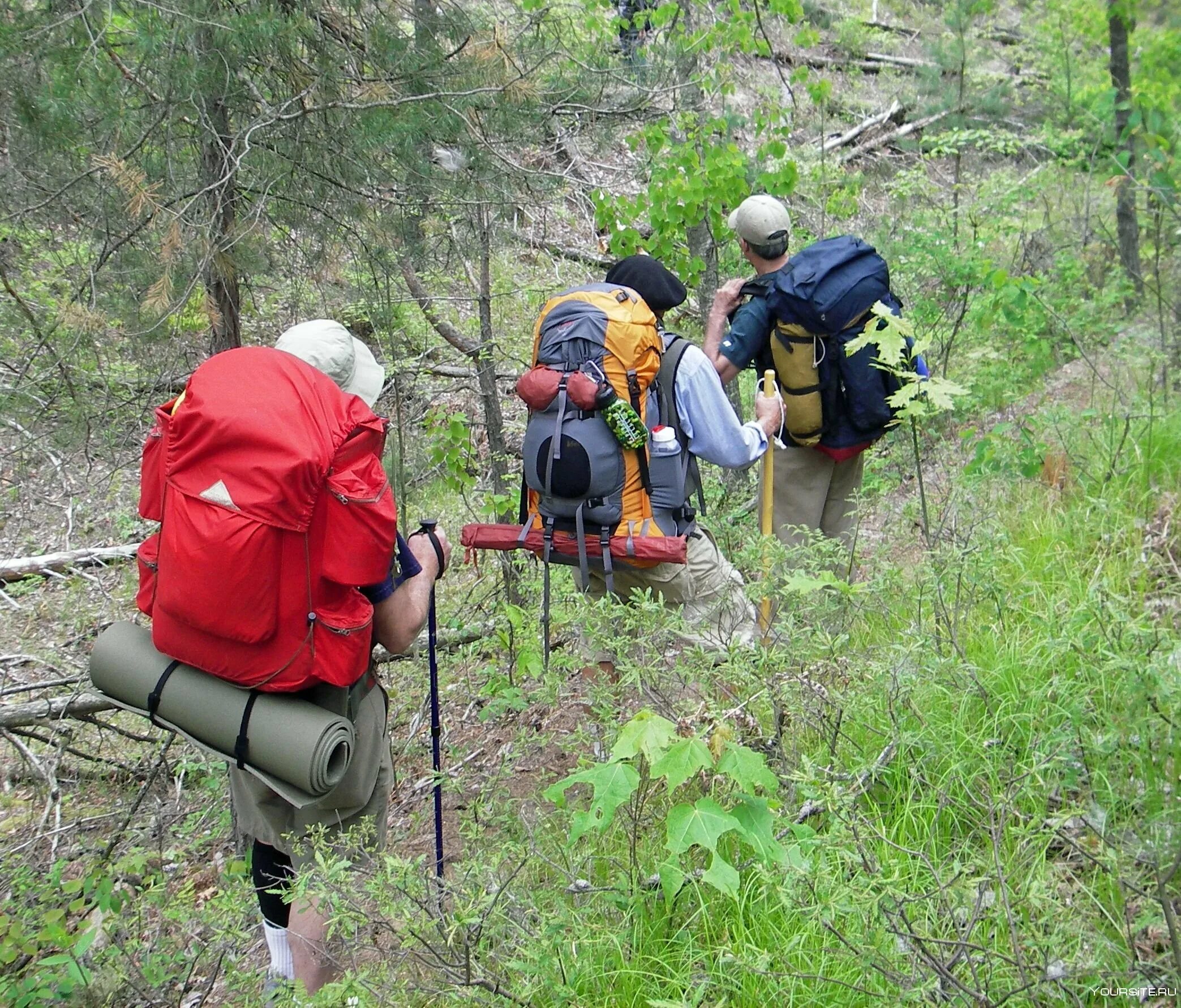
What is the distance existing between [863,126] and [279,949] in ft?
42.0

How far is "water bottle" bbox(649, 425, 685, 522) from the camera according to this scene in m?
3.36

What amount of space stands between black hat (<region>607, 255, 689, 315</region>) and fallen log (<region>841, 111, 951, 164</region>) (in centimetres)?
969

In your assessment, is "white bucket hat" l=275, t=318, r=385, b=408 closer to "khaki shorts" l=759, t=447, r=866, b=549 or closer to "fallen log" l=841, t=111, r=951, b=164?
"khaki shorts" l=759, t=447, r=866, b=549

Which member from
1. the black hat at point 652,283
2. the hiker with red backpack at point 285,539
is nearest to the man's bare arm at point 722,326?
the black hat at point 652,283

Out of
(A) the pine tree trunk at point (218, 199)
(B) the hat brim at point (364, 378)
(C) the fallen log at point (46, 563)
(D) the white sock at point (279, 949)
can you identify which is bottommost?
(C) the fallen log at point (46, 563)

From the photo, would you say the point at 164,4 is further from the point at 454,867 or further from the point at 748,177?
the point at 748,177

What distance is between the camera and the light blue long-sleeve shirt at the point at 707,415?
339cm

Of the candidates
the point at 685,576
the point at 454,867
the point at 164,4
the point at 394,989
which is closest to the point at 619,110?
the point at 164,4

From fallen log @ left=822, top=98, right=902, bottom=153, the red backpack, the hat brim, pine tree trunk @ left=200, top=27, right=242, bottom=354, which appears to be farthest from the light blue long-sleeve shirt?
fallen log @ left=822, top=98, right=902, bottom=153

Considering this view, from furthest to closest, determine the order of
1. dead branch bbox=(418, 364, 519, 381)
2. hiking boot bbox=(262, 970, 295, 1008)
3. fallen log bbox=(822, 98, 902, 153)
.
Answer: fallen log bbox=(822, 98, 902, 153) → dead branch bbox=(418, 364, 519, 381) → hiking boot bbox=(262, 970, 295, 1008)

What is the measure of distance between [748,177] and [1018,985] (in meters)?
5.51

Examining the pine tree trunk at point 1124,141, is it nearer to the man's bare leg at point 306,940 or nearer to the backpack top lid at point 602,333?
the backpack top lid at point 602,333

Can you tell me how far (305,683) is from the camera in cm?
246

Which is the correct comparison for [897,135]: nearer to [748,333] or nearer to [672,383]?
[748,333]
